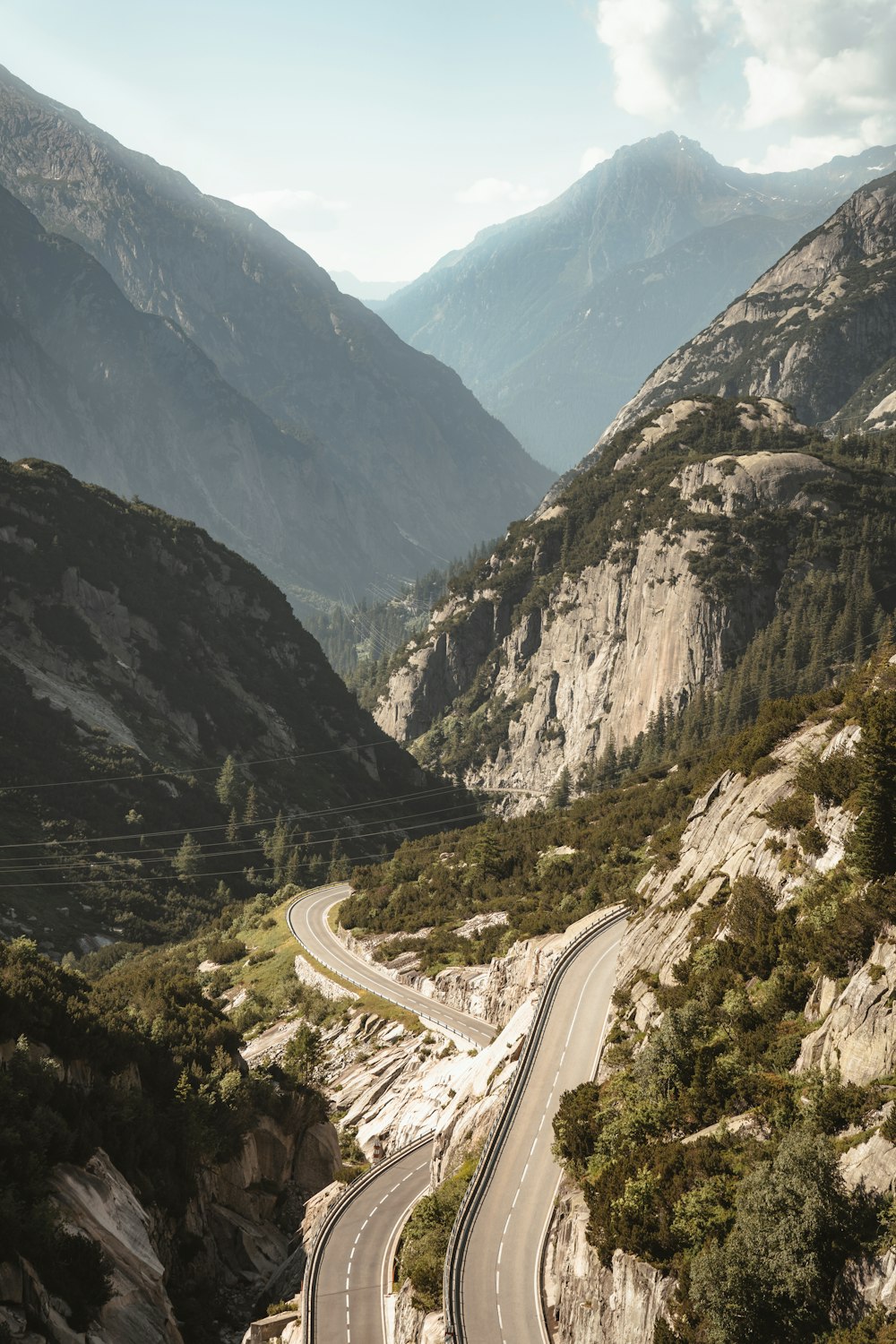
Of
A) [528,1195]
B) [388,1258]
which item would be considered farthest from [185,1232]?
[528,1195]

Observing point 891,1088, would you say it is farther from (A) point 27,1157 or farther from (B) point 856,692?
(A) point 27,1157

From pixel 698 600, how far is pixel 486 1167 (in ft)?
431

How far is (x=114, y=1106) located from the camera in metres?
41.6

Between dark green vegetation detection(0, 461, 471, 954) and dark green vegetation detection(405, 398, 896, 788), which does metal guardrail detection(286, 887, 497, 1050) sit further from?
dark green vegetation detection(405, 398, 896, 788)

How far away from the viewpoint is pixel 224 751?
142 meters

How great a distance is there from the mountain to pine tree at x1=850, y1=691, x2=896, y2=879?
94668 millimetres

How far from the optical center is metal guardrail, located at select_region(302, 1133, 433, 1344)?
36469mm

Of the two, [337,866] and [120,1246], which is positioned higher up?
[337,866]

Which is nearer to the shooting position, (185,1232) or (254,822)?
(185,1232)

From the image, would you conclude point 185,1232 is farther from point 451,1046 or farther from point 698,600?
point 698,600

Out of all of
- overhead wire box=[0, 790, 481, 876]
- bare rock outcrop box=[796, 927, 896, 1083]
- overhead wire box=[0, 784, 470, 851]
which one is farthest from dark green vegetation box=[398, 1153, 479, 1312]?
overhead wire box=[0, 784, 470, 851]

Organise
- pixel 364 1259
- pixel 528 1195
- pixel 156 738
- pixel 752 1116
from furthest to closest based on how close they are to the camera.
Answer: pixel 156 738 < pixel 364 1259 < pixel 528 1195 < pixel 752 1116

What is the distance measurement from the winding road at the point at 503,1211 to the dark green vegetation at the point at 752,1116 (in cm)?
267

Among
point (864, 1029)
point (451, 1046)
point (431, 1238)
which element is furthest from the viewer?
point (451, 1046)
